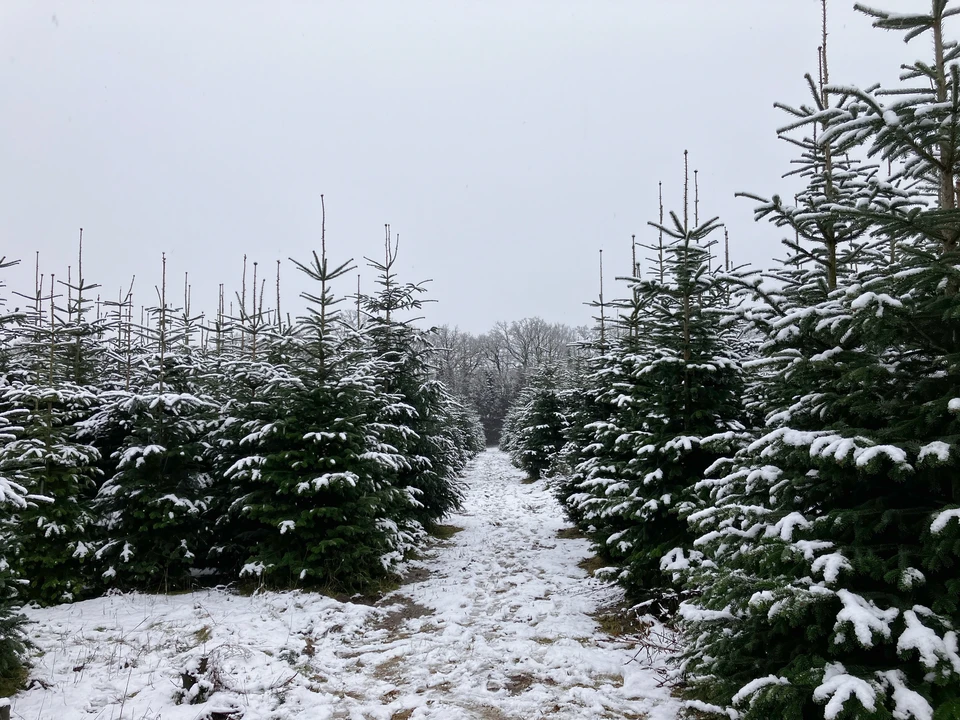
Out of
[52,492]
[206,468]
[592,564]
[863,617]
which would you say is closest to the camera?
[863,617]

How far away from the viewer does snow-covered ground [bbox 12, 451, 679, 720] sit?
15.3 ft

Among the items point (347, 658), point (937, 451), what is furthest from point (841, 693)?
point (347, 658)

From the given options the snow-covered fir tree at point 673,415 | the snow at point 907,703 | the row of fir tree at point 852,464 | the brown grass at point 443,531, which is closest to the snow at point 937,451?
the row of fir tree at point 852,464

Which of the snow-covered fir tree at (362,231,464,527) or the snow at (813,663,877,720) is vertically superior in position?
the snow-covered fir tree at (362,231,464,527)

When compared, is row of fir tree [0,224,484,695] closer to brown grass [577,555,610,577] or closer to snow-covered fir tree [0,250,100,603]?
snow-covered fir tree [0,250,100,603]

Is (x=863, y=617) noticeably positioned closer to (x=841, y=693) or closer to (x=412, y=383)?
(x=841, y=693)

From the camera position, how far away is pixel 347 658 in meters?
5.91

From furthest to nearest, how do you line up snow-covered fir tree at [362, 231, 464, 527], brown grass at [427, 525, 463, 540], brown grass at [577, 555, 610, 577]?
brown grass at [427, 525, 463, 540] → snow-covered fir tree at [362, 231, 464, 527] → brown grass at [577, 555, 610, 577]

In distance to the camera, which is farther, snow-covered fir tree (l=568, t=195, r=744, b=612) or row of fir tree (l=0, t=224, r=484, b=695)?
row of fir tree (l=0, t=224, r=484, b=695)

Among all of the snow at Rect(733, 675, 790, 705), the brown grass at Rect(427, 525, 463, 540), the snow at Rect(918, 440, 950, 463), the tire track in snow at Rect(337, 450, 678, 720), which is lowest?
the brown grass at Rect(427, 525, 463, 540)

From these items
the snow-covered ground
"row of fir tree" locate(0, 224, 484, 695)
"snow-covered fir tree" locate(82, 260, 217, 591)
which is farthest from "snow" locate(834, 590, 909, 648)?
"snow-covered fir tree" locate(82, 260, 217, 591)

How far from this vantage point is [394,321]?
12.1 m

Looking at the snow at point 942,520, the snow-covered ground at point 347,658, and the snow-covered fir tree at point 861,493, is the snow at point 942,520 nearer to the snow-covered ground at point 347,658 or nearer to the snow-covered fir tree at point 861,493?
the snow-covered fir tree at point 861,493

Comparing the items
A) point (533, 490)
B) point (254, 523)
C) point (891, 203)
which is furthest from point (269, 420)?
point (533, 490)
